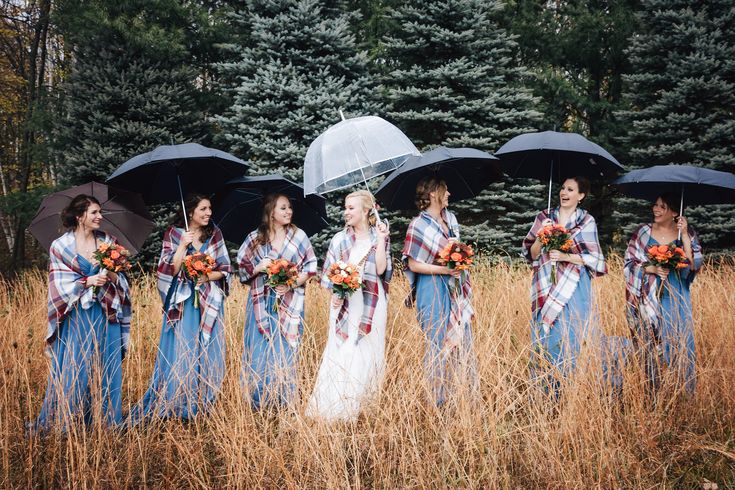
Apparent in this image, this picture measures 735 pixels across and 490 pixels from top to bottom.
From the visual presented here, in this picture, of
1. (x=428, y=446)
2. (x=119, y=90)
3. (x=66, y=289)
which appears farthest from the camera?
(x=119, y=90)

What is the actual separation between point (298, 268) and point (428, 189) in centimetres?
129

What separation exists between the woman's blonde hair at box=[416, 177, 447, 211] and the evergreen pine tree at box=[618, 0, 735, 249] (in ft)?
23.3

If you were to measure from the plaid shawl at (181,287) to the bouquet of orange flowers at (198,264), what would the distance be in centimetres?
19

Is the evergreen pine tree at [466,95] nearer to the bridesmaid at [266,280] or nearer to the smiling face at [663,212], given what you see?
the smiling face at [663,212]

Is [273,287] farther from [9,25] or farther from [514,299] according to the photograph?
[9,25]

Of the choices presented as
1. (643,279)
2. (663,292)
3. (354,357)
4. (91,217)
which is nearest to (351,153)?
(354,357)

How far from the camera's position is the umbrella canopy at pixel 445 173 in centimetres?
406

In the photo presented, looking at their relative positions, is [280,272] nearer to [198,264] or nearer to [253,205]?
[198,264]

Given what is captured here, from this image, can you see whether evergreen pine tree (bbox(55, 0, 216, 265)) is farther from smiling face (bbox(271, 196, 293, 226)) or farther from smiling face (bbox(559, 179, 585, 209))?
smiling face (bbox(559, 179, 585, 209))

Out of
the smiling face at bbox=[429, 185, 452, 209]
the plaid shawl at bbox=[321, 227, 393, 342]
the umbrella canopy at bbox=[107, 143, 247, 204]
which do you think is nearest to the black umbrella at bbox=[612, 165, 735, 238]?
the smiling face at bbox=[429, 185, 452, 209]

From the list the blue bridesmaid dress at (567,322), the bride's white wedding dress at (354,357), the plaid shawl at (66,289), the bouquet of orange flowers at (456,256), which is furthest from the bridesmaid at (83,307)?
the blue bridesmaid dress at (567,322)

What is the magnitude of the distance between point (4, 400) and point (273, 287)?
2.01 meters

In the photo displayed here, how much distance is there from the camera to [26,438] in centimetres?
362

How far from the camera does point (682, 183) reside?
14.2 ft
